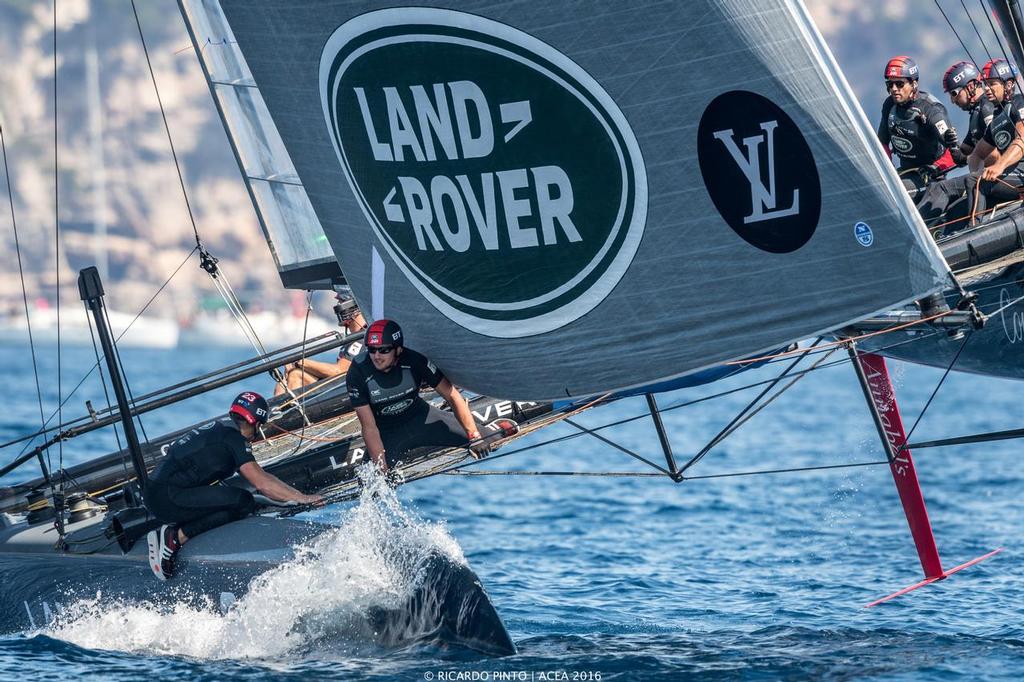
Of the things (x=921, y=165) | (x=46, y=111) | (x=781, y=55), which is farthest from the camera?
(x=46, y=111)

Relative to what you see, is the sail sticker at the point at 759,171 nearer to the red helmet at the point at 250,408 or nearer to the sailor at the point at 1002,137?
the sailor at the point at 1002,137

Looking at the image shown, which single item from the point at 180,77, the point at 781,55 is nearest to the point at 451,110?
the point at 781,55

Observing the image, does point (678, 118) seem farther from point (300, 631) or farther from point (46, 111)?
point (46, 111)

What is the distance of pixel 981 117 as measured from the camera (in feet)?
28.1

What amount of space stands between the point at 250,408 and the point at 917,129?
15.7 ft

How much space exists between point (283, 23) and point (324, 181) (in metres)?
0.96

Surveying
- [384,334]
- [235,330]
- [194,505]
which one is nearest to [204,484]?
[194,505]

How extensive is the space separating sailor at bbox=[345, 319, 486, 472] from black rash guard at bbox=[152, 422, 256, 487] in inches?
28.4

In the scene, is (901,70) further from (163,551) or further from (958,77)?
(163,551)

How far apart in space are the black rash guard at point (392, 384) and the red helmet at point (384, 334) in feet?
0.53

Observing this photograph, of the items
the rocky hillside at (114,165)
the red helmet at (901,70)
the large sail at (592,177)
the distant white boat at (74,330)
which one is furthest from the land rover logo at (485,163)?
the rocky hillside at (114,165)

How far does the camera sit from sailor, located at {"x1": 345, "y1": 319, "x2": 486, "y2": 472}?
7500 millimetres

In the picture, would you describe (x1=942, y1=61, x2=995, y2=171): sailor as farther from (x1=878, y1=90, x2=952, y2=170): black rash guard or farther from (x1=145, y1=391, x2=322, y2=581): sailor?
(x1=145, y1=391, x2=322, y2=581): sailor

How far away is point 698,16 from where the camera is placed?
6.10 meters
